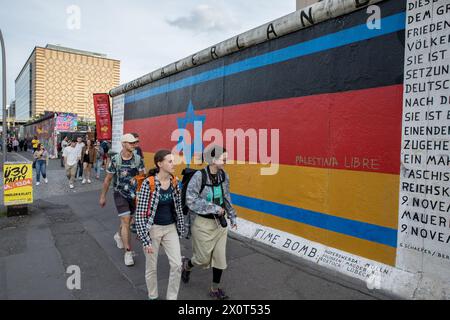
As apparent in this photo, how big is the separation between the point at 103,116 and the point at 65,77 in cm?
11374

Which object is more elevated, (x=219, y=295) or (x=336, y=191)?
(x=336, y=191)

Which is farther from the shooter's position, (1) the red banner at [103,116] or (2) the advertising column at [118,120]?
(1) the red banner at [103,116]

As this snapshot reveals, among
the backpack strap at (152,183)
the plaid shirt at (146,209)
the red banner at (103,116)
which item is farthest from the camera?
the red banner at (103,116)

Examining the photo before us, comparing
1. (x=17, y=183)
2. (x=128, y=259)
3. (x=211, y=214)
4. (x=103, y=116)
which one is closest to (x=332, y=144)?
(x=211, y=214)

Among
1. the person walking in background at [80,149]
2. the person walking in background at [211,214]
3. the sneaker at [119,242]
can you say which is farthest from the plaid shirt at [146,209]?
the person walking in background at [80,149]

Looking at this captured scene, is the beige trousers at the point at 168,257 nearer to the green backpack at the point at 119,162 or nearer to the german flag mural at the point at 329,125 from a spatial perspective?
the green backpack at the point at 119,162

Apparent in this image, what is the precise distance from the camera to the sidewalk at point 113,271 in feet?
12.7

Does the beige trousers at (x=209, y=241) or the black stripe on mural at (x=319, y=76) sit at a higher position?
the black stripe on mural at (x=319, y=76)

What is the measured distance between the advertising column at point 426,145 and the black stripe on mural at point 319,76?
248 millimetres

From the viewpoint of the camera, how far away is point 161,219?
349cm

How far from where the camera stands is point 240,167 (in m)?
6.62

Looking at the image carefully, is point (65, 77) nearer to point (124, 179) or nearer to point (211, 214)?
point (124, 179)

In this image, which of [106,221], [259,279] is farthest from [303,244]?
[106,221]
